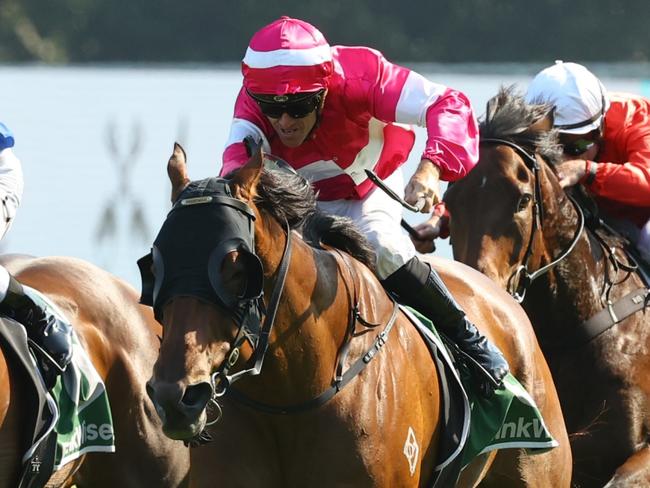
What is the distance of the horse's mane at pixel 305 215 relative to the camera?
12.1ft

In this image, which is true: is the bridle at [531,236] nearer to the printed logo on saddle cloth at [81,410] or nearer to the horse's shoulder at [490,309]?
the horse's shoulder at [490,309]

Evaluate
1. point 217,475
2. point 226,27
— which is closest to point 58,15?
point 226,27

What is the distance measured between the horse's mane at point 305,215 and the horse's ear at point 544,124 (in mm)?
1958

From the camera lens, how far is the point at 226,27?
1312 cm

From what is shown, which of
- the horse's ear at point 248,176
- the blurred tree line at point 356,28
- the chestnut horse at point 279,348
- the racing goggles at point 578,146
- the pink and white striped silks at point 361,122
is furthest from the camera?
the blurred tree line at point 356,28

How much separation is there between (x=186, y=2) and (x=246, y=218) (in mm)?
9319

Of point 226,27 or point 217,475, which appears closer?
point 217,475

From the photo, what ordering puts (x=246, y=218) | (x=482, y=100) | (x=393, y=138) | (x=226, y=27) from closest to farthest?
(x=246, y=218) → (x=393, y=138) → (x=482, y=100) → (x=226, y=27)

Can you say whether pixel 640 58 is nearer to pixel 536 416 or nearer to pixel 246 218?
pixel 536 416

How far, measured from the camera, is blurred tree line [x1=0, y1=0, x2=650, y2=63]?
492 inches

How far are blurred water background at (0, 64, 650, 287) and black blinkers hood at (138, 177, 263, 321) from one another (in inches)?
166

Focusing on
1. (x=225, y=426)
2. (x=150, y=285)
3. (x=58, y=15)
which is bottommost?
(x=58, y=15)

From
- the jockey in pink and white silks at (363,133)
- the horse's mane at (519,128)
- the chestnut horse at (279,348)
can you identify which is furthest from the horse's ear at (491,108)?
the chestnut horse at (279,348)

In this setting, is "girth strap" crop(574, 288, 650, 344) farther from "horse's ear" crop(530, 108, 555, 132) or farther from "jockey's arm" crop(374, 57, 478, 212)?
"jockey's arm" crop(374, 57, 478, 212)
